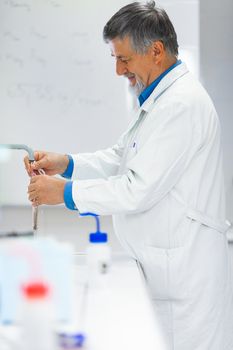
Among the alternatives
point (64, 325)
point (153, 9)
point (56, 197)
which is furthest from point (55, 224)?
point (64, 325)

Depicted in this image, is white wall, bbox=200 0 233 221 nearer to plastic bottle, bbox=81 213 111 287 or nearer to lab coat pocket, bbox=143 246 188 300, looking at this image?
lab coat pocket, bbox=143 246 188 300

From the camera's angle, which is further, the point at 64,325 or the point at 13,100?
the point at 13,100

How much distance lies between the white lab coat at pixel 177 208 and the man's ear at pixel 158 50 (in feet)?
0.24

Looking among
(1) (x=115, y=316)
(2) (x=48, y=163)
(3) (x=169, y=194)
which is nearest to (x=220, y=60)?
(2) (x=48, y=163)

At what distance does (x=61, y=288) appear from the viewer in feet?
3.21

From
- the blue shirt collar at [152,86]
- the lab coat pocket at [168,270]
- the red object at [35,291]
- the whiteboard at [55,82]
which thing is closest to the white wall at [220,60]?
the whiteboard at [55,82]

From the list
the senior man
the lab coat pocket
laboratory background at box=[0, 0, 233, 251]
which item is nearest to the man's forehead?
the senior man

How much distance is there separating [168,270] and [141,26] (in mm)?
730

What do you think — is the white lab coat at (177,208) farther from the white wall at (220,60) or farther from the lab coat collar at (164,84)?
the white wall at (220,60)

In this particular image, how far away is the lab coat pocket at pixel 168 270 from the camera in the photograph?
1.69 metres

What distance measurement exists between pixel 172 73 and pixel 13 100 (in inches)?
43.2

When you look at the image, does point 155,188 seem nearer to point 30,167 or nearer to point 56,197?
point 56,197

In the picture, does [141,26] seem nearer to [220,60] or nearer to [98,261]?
[98,261]

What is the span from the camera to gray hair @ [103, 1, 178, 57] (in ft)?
5.80
